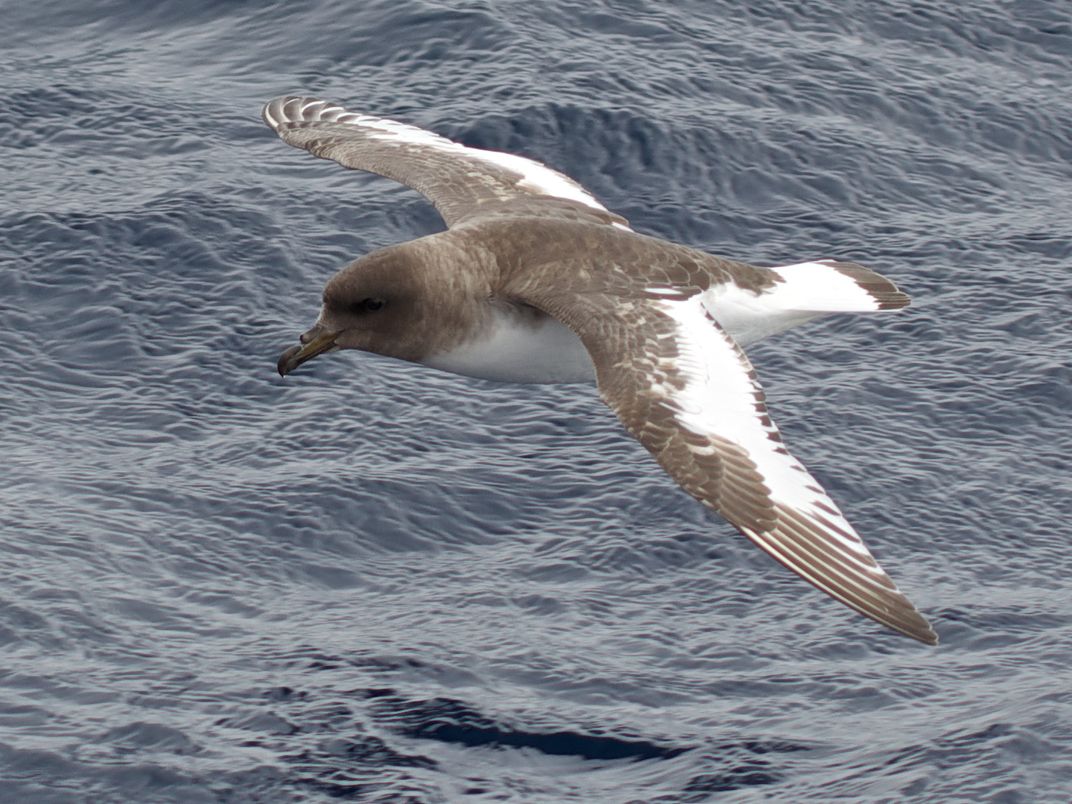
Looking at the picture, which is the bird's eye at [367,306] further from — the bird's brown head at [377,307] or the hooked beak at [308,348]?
the hooked beak at [308,348]

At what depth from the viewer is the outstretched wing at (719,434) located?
10.0 meters

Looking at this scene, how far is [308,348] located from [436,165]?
2.80m

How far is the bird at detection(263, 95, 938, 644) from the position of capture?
10.4 m

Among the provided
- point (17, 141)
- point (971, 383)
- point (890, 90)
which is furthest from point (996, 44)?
point (17, 141)

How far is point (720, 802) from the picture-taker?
12.3 metres

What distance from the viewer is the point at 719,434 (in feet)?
35.5

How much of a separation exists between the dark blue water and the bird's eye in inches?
103

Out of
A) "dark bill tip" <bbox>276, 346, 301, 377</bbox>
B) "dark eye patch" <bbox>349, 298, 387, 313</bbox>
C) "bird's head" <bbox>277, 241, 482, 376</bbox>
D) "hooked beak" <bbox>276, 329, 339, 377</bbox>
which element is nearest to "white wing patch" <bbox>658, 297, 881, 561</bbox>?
"bird's head" <bbox>277, 241, 482, 376</bbox>

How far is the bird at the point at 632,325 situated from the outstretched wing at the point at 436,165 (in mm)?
29

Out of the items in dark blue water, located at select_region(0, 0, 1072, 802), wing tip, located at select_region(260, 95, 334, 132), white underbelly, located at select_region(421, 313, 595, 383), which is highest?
wing tip, located at select_region(260, 95, 334, 132)

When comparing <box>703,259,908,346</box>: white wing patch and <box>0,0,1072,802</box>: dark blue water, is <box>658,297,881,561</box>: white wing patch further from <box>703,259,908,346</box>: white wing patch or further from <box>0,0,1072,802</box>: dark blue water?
<box>0,0,1072,802</box>: dark blue water

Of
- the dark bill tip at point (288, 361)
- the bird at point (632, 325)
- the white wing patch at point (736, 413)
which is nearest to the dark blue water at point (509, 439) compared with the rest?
the bird at point (632, 325)

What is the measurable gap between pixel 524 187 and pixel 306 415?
8.38ft

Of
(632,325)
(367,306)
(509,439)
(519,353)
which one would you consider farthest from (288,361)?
(509,439)
